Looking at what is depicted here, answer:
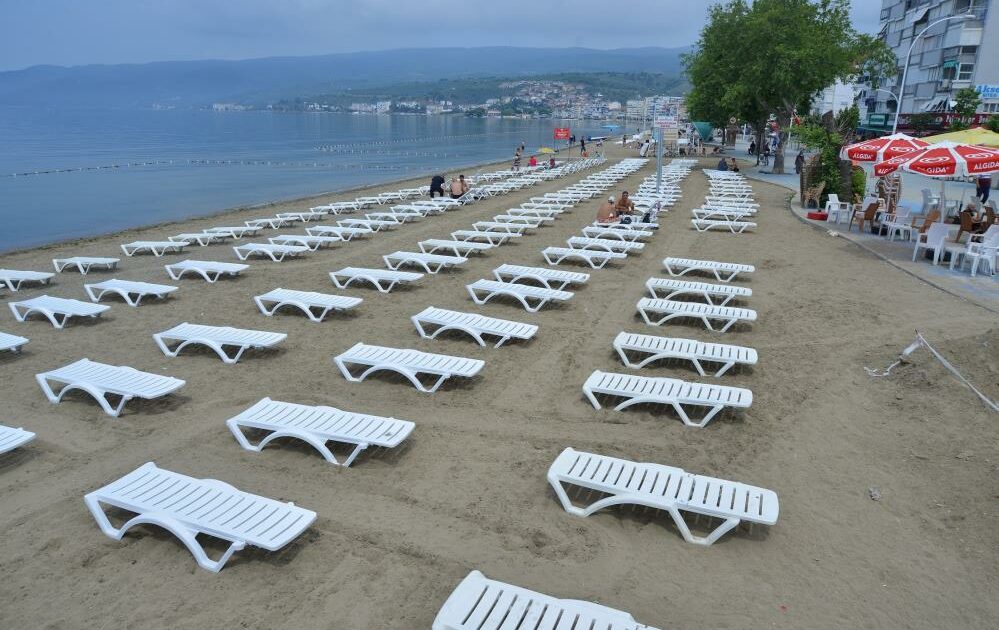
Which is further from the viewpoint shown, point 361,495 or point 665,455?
point 665,455

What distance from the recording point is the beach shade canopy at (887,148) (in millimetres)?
11164

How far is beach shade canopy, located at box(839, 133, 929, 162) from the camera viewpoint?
1116 cm

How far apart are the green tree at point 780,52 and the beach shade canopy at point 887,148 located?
13300 millimetres

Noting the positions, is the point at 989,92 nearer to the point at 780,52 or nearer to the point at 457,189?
the point at 780,52

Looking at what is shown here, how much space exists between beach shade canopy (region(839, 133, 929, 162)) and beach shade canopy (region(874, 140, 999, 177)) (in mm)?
861

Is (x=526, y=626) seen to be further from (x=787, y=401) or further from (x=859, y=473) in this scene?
(x=787, y=401)

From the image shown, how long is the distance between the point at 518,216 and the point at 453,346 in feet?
27.8

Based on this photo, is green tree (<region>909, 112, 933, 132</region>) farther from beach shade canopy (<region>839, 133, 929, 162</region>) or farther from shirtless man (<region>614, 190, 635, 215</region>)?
shirtless man (<region>614, 190, 635, 215</region>)

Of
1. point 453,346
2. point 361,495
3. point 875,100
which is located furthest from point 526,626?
point 875,100

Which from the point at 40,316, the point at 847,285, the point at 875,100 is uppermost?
the point at 875,100

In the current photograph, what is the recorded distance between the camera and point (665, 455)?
495 cm

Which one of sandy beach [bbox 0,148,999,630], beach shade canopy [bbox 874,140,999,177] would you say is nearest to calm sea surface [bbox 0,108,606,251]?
sandy beach [bbox 0,148,999,630]

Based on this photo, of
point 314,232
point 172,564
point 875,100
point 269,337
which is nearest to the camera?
point 172,564

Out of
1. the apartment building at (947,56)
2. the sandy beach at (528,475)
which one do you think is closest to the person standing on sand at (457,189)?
the sandy beach at (528,475)
